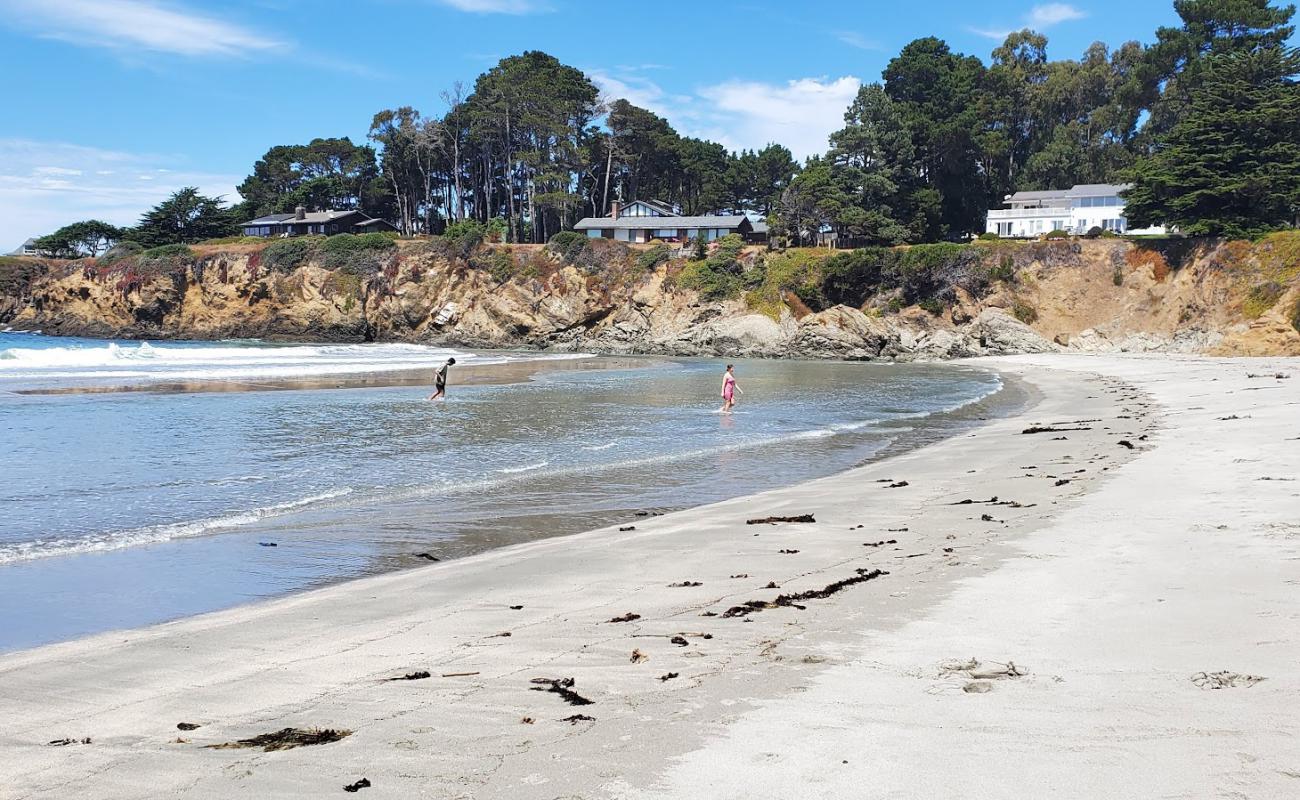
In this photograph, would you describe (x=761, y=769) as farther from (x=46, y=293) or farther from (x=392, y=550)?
(x=46, y=293)

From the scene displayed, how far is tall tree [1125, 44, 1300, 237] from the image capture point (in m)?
55.0

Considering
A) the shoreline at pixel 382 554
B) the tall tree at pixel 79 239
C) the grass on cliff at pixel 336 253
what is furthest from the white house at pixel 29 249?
the shoreline at pixel 382 554

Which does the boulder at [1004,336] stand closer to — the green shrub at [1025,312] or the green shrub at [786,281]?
the green shrub at [1025,312]

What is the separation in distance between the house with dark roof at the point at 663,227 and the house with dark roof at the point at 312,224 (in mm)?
28255

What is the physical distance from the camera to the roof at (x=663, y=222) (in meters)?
85.4

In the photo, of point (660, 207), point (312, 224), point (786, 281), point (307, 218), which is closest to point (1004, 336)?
point (786, 281)

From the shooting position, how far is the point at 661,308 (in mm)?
76062

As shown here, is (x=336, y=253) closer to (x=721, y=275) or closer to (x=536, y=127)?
(x=536, y=127)

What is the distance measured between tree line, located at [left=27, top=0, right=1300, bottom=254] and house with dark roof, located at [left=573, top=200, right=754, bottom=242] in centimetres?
376

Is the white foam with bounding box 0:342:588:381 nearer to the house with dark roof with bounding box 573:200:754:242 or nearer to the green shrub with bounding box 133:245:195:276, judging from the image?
the house with dark roof with bounding box 573:200:754:242

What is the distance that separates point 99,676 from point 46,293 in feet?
358

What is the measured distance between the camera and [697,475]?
17297 millimetres

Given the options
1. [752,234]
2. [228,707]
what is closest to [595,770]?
[228,707]

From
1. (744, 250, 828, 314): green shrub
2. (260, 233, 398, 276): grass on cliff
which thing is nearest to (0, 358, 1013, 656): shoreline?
(744, 250, 828, 314): green shrub
